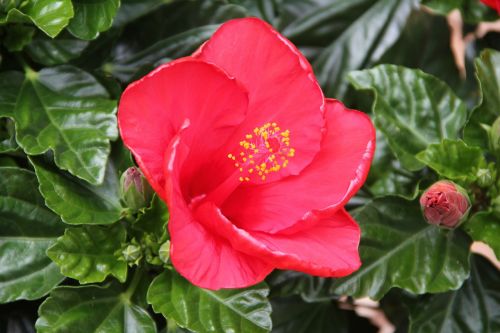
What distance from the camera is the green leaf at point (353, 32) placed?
4.69 feet

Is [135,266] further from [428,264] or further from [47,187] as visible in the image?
[428,264]

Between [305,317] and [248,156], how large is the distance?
0.42m

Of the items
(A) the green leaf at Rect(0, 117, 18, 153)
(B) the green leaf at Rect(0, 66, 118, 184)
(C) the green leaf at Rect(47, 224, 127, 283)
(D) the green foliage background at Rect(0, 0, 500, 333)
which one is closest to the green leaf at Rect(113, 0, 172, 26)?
(D) the green foliage background at Rect(0, 0, 500, 333)

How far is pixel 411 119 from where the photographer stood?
1.30 m

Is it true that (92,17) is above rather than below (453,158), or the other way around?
above

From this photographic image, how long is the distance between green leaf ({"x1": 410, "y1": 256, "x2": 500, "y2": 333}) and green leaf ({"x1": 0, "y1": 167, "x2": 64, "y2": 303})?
53 cm

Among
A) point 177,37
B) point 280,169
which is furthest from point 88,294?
point 177,37

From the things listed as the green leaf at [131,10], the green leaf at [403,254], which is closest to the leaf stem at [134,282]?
the green leaf at [403,254]

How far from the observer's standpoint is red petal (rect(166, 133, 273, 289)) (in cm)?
88

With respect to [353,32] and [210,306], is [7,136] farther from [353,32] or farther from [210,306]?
[353,32]

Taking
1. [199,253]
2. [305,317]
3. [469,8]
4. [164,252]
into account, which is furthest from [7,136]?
[469,8]

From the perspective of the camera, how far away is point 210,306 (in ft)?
3.41

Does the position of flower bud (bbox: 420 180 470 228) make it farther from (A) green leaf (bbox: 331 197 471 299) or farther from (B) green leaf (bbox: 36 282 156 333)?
(B) green leaf (bbox: 36 282 156 333)

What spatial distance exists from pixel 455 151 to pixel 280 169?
10.9 inches
